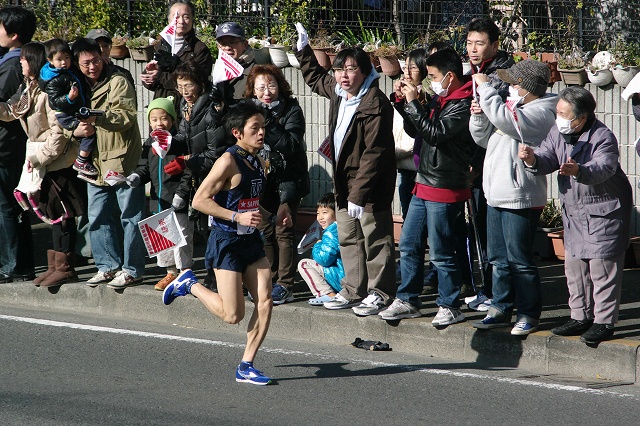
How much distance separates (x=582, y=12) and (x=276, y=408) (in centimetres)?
740

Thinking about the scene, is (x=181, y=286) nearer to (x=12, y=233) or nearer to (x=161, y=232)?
(x=161, y=232)

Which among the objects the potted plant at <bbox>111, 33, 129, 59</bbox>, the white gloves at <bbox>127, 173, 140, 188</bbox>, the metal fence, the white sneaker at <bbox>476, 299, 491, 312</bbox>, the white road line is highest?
the metal fence

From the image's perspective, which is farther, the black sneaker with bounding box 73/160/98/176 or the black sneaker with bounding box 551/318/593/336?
the black sneaker with bounding box 73/160/98/176

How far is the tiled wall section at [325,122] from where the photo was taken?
10.2m

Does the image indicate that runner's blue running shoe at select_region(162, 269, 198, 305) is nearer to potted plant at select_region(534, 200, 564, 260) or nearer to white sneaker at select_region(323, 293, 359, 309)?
white sneaker at select_region(323, 293, 359, 309)

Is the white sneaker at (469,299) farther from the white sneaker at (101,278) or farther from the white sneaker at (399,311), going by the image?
the white sneaker at (101,278)

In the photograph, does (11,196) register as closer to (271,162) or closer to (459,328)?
(271,162)

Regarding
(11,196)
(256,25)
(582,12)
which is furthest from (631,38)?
(11,196)

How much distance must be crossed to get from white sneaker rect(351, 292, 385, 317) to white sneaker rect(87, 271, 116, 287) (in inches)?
99.3

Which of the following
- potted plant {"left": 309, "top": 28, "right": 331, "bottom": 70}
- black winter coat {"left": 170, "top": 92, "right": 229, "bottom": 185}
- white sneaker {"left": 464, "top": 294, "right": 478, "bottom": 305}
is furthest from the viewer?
potted plant {"left": 309, "top": 28, "right": 331, "bottom": 70}

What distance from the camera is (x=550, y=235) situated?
1030 centimetres

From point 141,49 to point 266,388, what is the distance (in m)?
7.02

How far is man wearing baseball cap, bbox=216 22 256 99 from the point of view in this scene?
9.34 m

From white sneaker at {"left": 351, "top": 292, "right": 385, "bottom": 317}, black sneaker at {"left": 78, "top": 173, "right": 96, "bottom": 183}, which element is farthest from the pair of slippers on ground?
black sneaker at {"left": 78, "top": 173, "right": 96, "bottom": 183}
